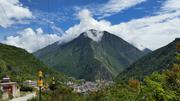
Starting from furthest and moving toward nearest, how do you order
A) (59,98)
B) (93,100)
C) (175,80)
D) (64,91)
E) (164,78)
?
1. (64,91)
2. (59,98)
3. (93,100)
4. (164,78)
5. (175,80)

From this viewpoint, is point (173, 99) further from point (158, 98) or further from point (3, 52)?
point (3, 52)

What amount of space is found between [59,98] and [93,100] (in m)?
5.56

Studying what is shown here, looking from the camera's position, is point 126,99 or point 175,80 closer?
point 175,80

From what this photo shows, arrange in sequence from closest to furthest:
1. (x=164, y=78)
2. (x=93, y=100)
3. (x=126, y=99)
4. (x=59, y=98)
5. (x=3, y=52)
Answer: (x=164, y=78) → (x=126, y=99) → (x=93, y=100) → (x=59, y=98) → (x=3, y=52)

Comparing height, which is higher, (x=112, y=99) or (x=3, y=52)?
(x=3, y=52)

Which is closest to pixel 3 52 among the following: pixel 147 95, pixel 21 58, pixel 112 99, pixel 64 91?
pixel 21 58

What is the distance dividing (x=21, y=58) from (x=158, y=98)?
189908 mm

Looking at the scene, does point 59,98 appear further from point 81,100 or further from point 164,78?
point 164,78

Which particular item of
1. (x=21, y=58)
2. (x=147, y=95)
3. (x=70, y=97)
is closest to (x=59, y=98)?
(x=70, y=97)

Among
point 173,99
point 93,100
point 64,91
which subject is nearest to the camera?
point 173,99

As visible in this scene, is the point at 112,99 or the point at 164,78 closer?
the point at 164,78

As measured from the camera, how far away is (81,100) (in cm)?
4225

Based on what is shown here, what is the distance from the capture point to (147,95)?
1650 centimetres

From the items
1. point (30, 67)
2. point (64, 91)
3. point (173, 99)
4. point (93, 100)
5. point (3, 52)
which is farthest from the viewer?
point (3, 52)
